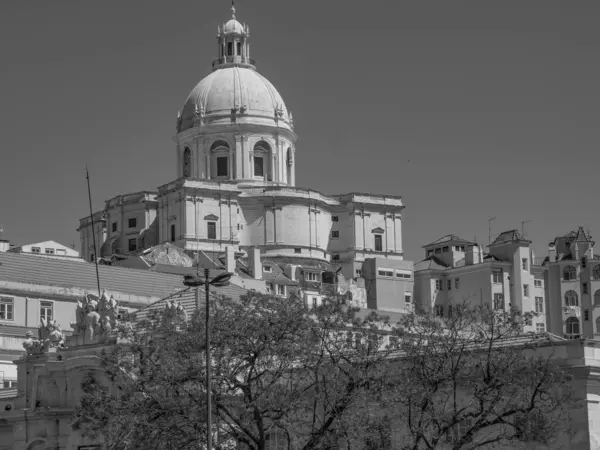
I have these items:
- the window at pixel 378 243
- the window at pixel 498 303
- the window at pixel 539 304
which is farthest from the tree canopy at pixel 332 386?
the window at pixel 539 304

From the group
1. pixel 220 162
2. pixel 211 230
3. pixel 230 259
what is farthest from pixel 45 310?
pixel 220 162

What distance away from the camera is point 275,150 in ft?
525

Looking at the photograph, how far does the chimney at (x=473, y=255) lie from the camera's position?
153125 millimetres

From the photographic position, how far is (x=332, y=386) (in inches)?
1887

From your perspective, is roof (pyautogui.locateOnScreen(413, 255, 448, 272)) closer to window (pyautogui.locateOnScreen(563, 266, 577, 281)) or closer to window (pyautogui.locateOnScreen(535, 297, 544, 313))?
window (pyautogui.locateOnScreen(535, 297, 544, 313))

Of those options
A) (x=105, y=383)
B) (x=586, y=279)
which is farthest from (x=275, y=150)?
(x=105, y=383)

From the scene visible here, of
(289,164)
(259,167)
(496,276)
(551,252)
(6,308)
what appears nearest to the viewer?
(6,308)

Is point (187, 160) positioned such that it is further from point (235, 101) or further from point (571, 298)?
point (571, 298)

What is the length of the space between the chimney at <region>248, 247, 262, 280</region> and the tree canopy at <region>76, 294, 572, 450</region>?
83.9 m

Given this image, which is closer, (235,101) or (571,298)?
(571,298)

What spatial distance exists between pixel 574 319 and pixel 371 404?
11274cm

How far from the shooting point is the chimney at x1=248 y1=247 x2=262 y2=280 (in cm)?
13612

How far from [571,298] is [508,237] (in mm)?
10213

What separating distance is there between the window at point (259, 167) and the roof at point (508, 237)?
24.7 metres
